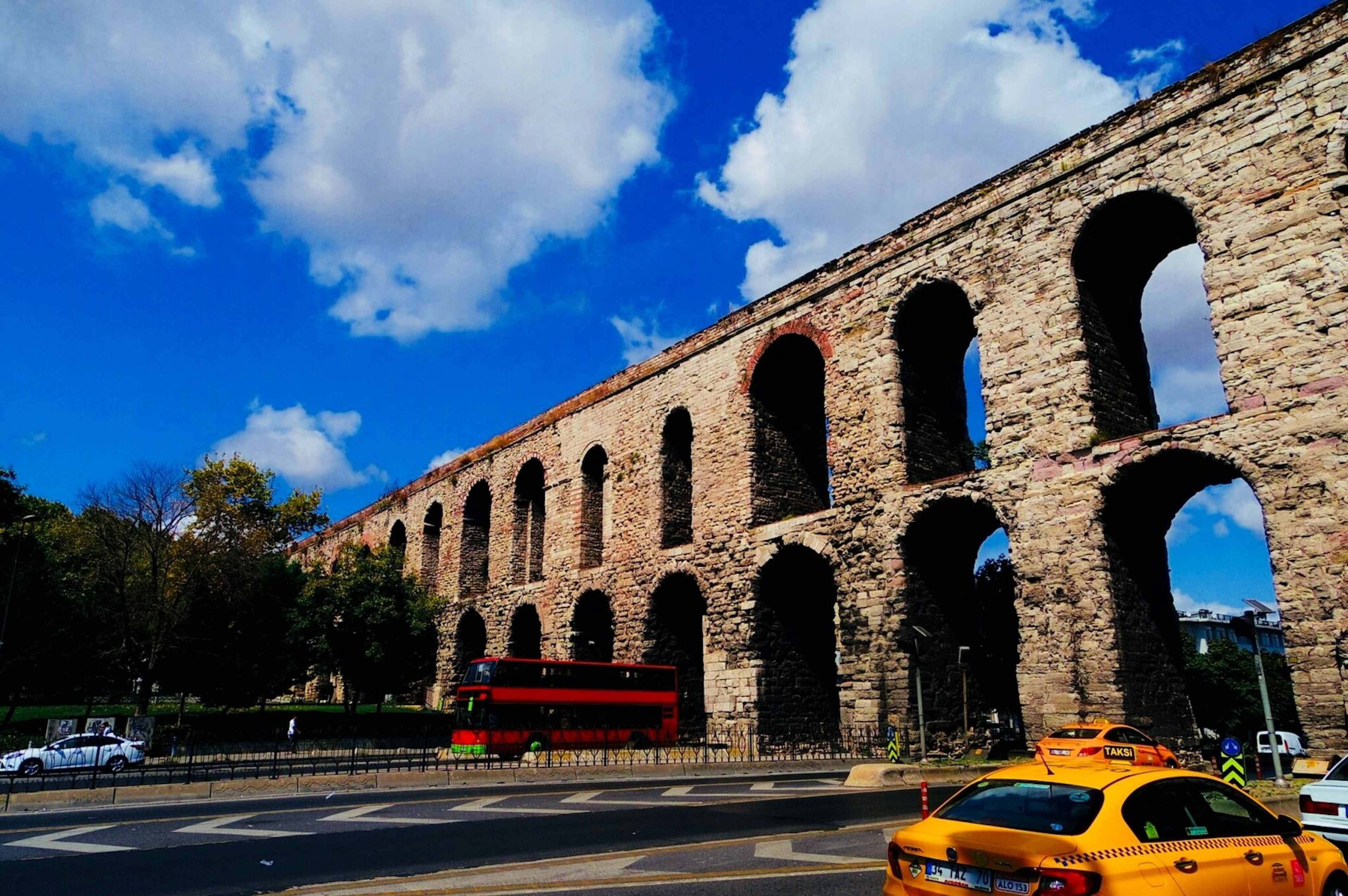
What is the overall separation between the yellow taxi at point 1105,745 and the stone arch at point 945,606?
526cm

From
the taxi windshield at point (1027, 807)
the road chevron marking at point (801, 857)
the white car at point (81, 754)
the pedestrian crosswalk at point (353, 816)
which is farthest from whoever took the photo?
the white car at point (81, 754)

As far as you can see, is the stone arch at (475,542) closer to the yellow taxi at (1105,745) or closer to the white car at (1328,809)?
the yellow taxi at (1105,745)

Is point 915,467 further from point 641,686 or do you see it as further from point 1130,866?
point 1130,866

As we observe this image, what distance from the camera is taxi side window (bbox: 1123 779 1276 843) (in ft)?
15.6

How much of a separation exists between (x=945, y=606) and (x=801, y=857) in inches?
561

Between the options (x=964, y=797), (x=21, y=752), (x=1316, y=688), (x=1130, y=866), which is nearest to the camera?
(x=1130, y=866)

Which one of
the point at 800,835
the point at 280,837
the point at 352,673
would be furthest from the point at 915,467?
the point at 352,673

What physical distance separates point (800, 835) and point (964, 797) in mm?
5028

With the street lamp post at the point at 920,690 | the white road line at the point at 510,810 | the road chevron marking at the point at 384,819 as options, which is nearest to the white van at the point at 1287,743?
the street lamp post at the point at 920,690

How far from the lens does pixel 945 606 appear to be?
71.5 ft

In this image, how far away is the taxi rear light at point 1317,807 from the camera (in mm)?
7828

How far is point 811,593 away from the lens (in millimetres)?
26312

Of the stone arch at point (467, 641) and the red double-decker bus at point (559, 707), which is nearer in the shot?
the red double-decker bus at point (559, 707)

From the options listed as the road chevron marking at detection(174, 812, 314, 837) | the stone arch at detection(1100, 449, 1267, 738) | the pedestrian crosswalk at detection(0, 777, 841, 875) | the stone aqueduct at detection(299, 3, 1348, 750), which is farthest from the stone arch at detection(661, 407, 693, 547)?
the road chevron marking at detection(174, 812, 314, 837)
